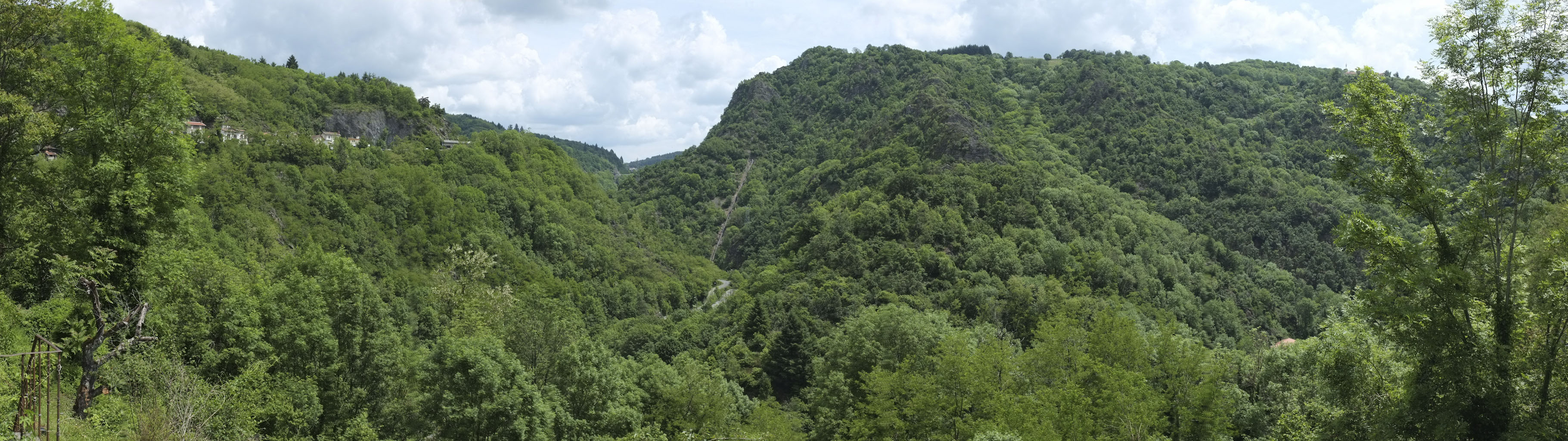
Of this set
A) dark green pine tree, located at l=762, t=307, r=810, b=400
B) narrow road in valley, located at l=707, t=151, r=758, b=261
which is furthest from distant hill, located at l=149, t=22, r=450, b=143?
dark green pine tree, located at l=762, t=307, r=810, b=400

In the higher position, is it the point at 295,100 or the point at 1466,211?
the point at 295,100

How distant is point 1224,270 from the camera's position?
344 ft

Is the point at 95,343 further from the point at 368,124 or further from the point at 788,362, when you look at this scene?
the point at 368,124

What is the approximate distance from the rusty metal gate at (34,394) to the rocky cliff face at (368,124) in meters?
95.7

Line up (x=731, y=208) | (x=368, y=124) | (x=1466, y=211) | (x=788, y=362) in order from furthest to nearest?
(x=731, y=208) → (x=368, y=124) → (x=788, y=362) → (x=1466, y=211)

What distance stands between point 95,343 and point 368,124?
99.9 m

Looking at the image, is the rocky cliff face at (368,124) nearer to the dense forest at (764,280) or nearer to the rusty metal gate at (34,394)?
the dense forest at (764,280)

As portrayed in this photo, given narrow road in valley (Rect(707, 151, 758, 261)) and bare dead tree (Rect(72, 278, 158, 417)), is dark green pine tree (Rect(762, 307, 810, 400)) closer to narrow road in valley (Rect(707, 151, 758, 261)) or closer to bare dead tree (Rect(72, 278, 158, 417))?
bare dead tree (Rect(72, 278, 158, 417))

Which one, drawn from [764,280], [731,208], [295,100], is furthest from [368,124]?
[731,208]

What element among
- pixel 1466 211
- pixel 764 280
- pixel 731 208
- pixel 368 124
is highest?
pixel 368 124

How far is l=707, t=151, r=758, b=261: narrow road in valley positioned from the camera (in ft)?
495

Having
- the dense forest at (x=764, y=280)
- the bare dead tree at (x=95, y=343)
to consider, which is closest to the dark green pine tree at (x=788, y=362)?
the dense forest at (x=764, y=280)

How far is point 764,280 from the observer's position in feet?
290

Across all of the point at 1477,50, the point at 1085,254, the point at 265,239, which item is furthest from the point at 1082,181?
the point at 1477,50
